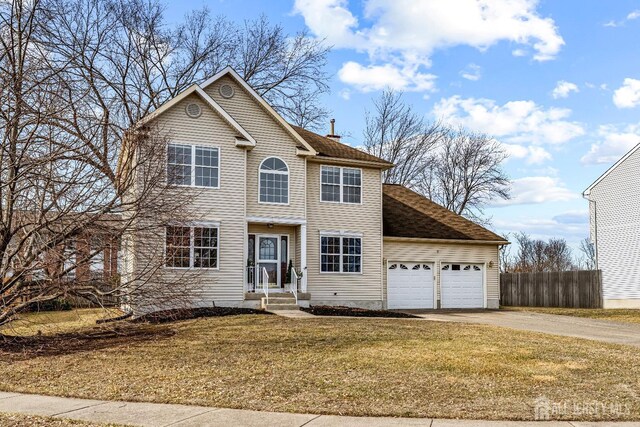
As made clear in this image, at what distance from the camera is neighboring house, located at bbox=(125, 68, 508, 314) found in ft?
63.6

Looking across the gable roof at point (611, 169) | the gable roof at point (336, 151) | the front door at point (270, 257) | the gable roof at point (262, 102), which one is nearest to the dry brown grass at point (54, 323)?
the front door at point (270, 257)

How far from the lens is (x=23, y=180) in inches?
495

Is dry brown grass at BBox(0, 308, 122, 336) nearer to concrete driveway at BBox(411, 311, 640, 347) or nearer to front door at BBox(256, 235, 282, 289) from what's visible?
front door at BBox(256, 235, 282, 289)

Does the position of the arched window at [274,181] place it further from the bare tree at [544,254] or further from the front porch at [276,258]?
the bare tree at [544,254]

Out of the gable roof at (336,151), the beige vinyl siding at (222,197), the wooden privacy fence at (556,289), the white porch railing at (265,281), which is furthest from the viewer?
the wooden privacy fence at (556,289)

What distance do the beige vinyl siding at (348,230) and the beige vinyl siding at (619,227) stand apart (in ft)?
46.0

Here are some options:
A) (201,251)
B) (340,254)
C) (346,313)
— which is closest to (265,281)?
(201,251)

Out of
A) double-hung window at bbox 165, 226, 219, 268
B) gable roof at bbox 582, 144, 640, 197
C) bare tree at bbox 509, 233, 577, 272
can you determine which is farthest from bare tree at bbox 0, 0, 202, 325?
bare tree at bbox 509, 233, 577, 272

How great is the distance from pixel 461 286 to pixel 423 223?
10.1 feet

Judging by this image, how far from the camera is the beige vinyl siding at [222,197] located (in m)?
19.2

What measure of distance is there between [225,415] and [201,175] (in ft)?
43.6

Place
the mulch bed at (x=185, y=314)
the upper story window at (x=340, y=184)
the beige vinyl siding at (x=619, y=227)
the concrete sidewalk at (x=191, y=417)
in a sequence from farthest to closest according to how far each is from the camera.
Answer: the beige vinyl siding at (x=619, y=227) → the upper story window at (x=340, y=184) → the mulch bed at (x=185, y=314) → the concrete sidewalk at (x=191, y=417)

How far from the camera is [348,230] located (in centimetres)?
2239

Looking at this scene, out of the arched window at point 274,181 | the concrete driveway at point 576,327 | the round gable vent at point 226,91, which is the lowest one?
the concrete driveway at point 576,327
